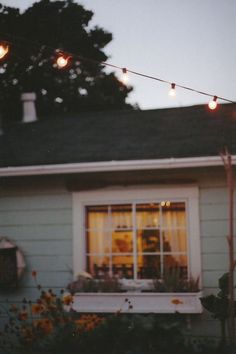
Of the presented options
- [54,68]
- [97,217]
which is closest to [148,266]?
[97,217]

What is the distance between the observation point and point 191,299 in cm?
679

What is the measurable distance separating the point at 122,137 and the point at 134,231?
1.87 metres

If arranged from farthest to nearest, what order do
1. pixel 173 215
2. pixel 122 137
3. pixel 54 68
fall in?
pixel 54 68 → pixel 122 137 → pixel 173 215

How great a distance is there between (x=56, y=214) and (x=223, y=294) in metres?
2.71

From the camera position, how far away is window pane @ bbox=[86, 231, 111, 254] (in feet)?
25.5

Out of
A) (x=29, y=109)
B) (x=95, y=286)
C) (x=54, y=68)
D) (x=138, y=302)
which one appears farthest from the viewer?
(x=54, y=68)

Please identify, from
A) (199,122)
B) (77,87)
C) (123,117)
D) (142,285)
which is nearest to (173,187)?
(142,285)

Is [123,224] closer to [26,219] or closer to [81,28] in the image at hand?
[26,219]

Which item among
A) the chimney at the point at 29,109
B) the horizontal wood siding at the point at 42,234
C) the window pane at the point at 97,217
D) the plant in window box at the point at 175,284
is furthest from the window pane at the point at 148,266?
the chimney at the point at 29,109

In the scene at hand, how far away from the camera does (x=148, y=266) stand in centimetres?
754

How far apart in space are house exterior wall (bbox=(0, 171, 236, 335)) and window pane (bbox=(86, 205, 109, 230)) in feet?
0.96

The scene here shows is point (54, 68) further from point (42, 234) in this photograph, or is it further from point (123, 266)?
point (123, 266)

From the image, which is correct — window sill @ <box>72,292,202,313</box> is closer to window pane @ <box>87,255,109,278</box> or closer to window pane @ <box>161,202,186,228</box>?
window pane @ <box>87,255,109,278</box>

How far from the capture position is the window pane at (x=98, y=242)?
777cm
